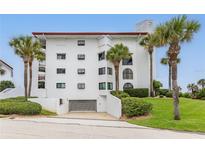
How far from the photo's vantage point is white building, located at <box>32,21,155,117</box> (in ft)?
137

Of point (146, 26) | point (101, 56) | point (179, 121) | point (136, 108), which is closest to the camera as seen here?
point (179, 121)

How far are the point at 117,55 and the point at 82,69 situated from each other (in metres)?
6.57

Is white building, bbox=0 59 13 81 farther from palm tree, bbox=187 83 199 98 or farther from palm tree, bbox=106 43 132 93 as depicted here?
palm tree, bbox=187 83 199 98

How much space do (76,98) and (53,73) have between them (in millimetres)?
5104

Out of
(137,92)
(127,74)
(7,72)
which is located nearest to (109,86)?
(127,74)

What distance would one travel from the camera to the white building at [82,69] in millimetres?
41688

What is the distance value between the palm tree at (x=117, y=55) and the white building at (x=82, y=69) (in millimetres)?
1962

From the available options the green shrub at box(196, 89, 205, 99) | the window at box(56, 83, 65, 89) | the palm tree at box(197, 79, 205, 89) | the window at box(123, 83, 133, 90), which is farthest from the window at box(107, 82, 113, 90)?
the palm tree at box(197, 79, 205, 89)

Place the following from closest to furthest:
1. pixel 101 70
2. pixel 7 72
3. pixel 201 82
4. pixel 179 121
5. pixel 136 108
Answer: pixel 179 121 → pixel 136 108 → pixel 101 70 → pixel 201 82 → pixel 7 72

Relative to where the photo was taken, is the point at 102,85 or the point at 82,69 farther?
the point at 82,69

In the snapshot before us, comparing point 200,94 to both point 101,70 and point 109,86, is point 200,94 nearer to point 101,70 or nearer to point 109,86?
point 109,86

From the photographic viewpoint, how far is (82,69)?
4234 cm
